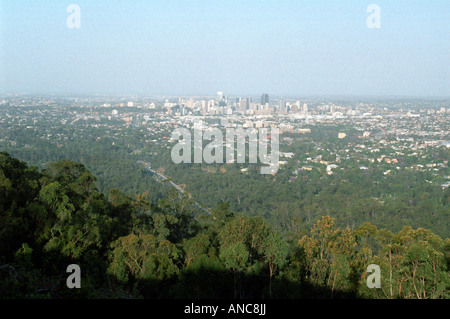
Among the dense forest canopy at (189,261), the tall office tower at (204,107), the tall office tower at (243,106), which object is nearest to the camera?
the dense forest canopy at (189,261)

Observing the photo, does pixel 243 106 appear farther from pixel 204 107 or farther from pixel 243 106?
pixel 204 107

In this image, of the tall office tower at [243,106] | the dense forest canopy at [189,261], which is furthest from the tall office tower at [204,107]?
the dense forest canopy at [189,261]

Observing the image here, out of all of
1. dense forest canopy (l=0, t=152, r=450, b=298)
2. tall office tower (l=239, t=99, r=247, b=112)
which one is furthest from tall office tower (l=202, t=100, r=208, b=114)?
dense forest canopy (l=0, t=152, r=450, b=298)

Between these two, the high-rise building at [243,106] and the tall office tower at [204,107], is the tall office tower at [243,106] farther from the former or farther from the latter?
the tall office tower at [204,107]

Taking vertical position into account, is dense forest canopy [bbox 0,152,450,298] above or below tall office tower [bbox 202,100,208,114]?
below

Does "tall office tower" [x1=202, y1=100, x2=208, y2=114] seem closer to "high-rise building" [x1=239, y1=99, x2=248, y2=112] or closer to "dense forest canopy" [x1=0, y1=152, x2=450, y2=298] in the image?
"high-rise building" [x1=239, y1=99, x2=248, y2=112]

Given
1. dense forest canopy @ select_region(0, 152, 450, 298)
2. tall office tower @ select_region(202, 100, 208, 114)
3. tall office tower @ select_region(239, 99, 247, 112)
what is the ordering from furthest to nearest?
tall office tower @ select_region(239, 99, 247, 112) < tall office tower @ select_region(202, 100, 208, 114) < dense forest canopy @ select_region(0, 152, 450, 298)

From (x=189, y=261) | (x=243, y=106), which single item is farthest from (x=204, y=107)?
(x=189, y=261)

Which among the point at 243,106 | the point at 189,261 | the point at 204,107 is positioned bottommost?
the point at 189,261

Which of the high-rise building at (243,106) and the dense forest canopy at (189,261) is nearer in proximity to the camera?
the dense forest canopy at (189,261)

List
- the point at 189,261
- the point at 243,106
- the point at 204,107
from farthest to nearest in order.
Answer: the point at 243,106 → the point at 204,107 → the point at 189,261

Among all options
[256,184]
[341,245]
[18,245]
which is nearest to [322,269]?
[341,245]

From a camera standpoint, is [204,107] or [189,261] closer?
[189,261]
